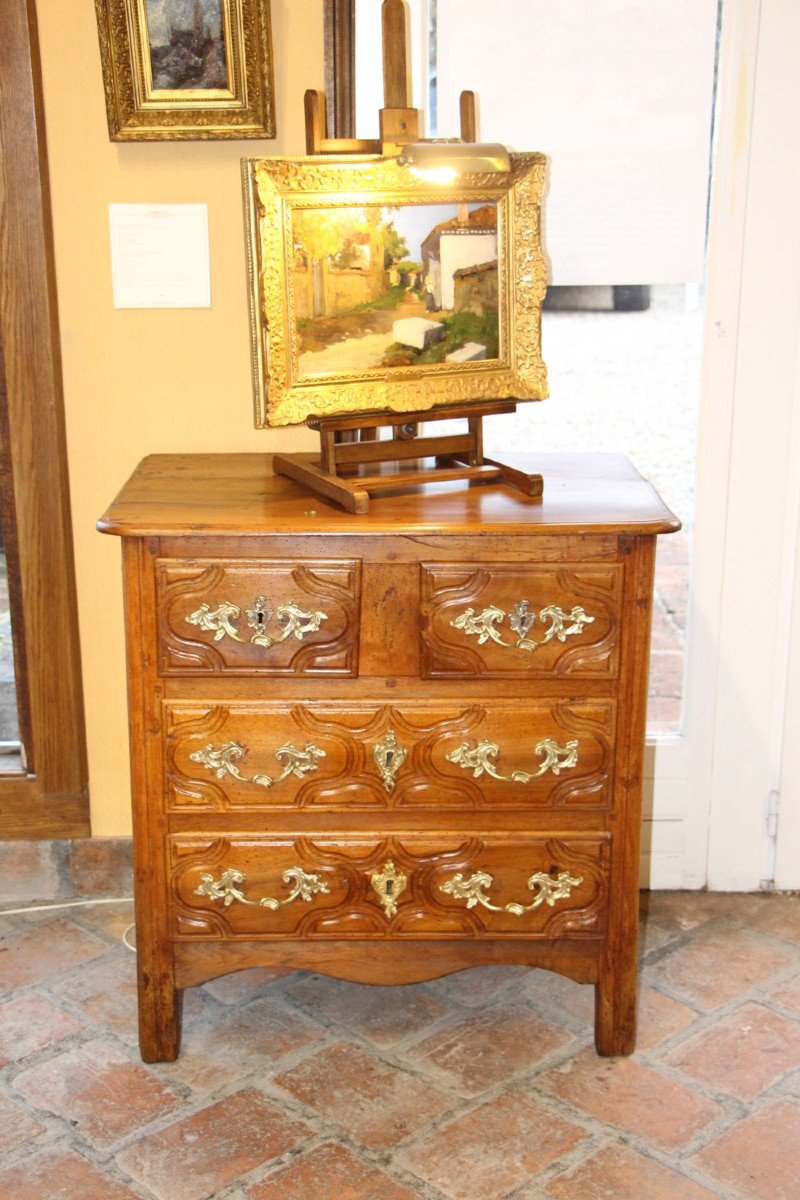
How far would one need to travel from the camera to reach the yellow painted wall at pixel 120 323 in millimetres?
2656

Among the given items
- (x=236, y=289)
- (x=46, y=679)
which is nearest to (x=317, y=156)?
(x=236, y=289)

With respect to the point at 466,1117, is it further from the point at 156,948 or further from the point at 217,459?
the point at 217,459

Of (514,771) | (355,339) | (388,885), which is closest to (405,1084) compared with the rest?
(388,885)

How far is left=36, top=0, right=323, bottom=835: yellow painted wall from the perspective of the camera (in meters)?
2.66

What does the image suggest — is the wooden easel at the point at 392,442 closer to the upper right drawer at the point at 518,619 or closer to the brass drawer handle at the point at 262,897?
the upper right drawer at the point at 518,619

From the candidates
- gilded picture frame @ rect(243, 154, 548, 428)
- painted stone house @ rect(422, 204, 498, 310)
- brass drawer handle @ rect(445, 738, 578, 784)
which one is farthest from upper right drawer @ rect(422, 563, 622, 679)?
painted stone house @ rect(422, 204, 498, 310)

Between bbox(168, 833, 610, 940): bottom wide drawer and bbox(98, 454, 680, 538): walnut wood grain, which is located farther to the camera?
bbox(168, 833, 610, 940): bottom wide drawer

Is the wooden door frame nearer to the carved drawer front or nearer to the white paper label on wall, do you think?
the white paper label on wall

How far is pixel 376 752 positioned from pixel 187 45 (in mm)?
1406

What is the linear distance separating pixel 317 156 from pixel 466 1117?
5.61 ft

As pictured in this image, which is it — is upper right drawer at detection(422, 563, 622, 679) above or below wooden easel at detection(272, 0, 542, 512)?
below

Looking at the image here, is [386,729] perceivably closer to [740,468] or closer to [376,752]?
[376,752]

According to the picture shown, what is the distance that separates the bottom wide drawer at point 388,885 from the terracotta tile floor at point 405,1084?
287mm

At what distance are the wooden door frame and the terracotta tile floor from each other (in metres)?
0.31
